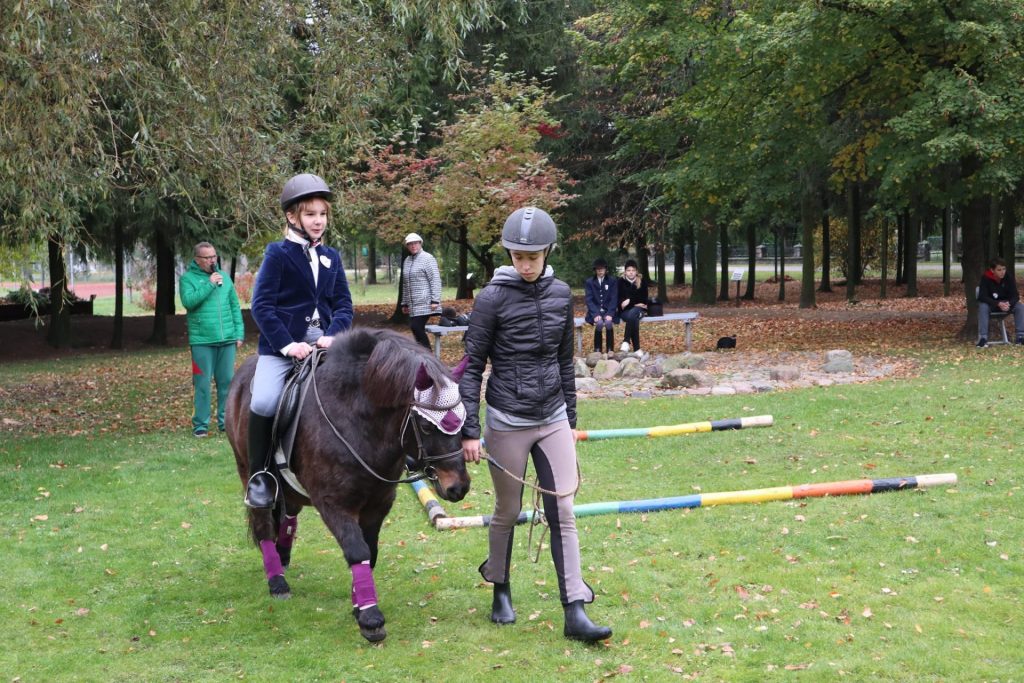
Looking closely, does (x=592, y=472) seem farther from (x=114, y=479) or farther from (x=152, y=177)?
(x=152, y=177)

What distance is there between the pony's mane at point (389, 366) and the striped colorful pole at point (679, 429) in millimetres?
5324

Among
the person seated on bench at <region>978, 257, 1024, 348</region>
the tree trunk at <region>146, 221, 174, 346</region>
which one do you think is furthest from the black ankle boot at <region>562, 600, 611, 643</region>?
the tree trunk at <region>146, 221, 174, 346</region>

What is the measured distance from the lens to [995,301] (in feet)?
57.8

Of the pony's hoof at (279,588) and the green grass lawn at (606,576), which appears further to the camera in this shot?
the pony's hoof at (279,588)

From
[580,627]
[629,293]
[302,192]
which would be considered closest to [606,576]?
[580,627]

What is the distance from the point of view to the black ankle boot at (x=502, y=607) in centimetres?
552

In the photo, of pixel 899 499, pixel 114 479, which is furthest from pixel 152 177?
pixel 899 499

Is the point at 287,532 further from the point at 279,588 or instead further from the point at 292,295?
the point at 292,295

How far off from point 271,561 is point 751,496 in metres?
3.73

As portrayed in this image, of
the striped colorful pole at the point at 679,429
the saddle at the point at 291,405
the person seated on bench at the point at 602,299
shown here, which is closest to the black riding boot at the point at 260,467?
the saddle at the point at 291,405

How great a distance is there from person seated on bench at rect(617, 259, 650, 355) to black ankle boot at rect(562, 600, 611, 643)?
13.0m

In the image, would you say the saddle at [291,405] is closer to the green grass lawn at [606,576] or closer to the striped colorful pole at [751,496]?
the green grass lawn at [606,576]

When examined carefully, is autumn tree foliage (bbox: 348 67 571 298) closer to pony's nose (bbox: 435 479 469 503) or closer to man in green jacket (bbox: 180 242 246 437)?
man in green jacket (bbox: 180 242 246 437)

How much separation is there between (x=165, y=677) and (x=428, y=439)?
1.73 metres
